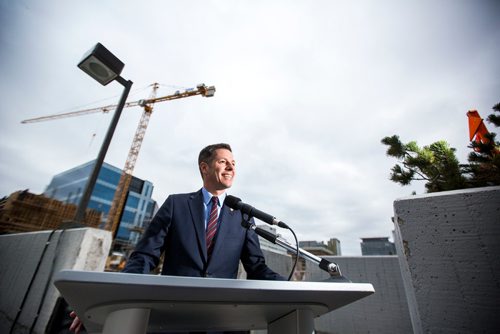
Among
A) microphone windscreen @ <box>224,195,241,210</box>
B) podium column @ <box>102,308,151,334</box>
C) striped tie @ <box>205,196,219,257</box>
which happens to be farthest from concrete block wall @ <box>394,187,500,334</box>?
podium column @ <box>102,308,151,334</box>

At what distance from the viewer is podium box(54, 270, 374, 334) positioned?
564mm

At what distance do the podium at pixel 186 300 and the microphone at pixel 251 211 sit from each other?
0.45 meters

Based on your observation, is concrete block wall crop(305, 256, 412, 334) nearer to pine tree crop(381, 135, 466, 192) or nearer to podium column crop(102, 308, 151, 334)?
pine tree crop(381, 135, 466, 192)

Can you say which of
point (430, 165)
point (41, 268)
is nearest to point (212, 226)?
point (430, 165)

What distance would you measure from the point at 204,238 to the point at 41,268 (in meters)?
4.70

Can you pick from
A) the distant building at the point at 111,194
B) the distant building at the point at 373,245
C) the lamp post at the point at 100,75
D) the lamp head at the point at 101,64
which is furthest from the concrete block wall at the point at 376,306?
the distant building at the point at 373,245

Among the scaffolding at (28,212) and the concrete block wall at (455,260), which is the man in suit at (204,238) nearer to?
the concrete block wall at (455,260)

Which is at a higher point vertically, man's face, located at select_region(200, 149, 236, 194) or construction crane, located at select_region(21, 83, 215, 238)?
construction crane, located at select_region(21, 83, 215, 238)

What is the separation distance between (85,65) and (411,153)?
5.75 meters

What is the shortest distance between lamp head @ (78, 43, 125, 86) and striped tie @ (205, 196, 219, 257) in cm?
358

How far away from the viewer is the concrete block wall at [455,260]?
3.72ft

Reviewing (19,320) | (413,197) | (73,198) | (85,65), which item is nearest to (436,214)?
(413,197)

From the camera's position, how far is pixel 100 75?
3926 millimetres

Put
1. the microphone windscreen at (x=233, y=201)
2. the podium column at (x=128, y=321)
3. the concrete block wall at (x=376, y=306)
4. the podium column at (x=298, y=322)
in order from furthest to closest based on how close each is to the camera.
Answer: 1. the concrete block wall at (x=376, y=306)
2. the microphone windscreen at (x=233, y=201)
3. the podium column at (x=298, y=322)
4. the podium column at (x=128, y=321)
